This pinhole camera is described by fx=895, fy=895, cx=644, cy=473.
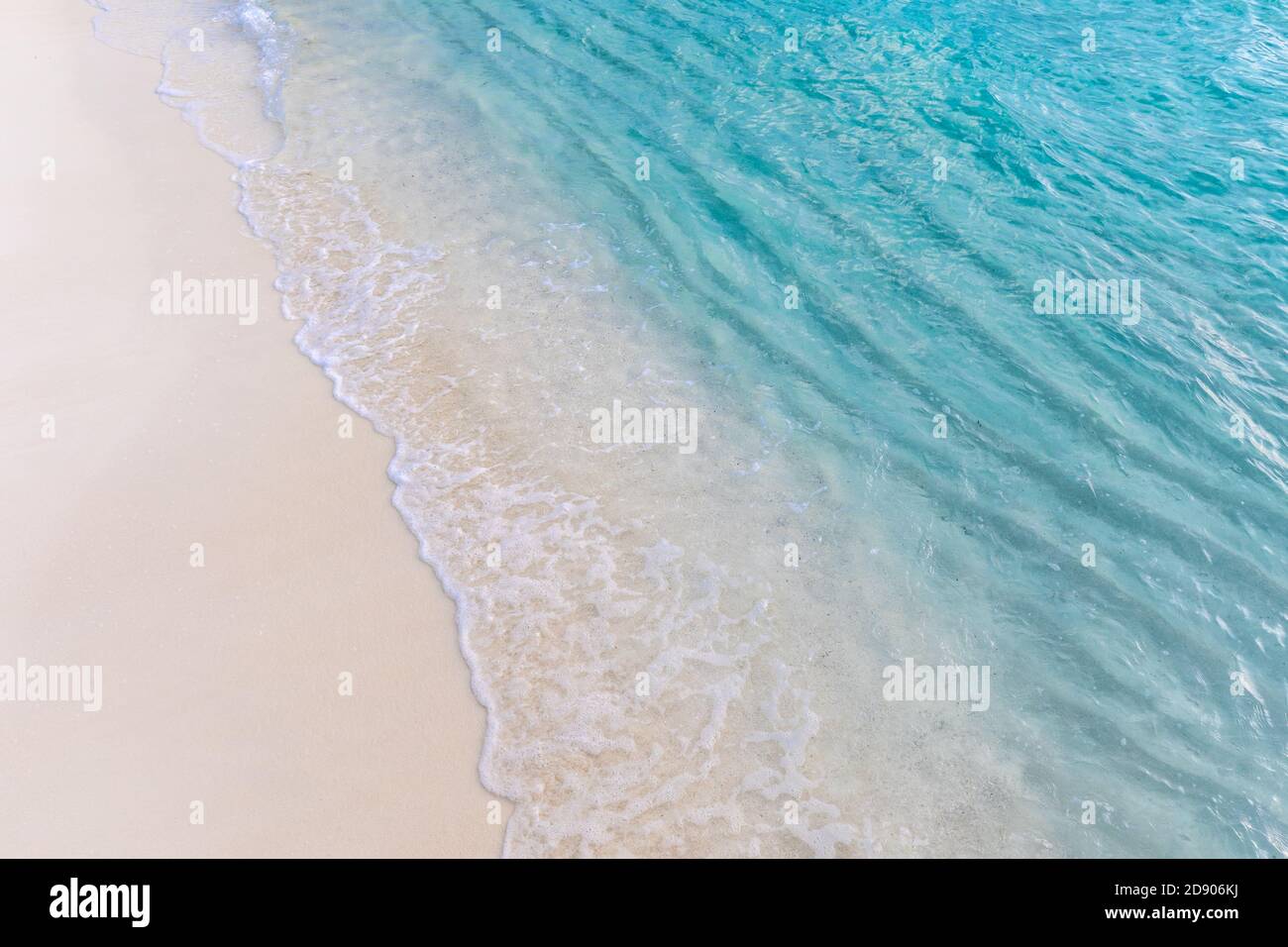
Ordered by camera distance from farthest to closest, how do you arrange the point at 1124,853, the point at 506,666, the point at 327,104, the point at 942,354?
the point at 327,104, the point at 942,354, the point at 506,666, the point at 1124,853

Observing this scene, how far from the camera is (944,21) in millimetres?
14938

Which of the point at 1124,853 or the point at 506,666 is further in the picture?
the point at 506,666

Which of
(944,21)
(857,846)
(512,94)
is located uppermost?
(944,21)

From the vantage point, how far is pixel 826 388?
9.05 meters

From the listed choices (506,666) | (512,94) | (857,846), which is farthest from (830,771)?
(512,94)

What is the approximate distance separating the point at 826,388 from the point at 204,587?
5.98 metres

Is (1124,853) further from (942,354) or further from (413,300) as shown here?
(413,300)

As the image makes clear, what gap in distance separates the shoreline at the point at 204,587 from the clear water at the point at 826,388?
489 mm

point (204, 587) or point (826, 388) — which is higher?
point (826, 388)

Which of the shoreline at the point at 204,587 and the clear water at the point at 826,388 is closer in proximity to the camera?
the shoreline at the point at 204,587

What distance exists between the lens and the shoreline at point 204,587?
603cm

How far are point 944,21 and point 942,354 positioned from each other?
28.6 feet

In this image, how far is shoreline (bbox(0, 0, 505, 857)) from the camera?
6.03 meters

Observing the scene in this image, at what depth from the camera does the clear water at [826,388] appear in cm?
638
